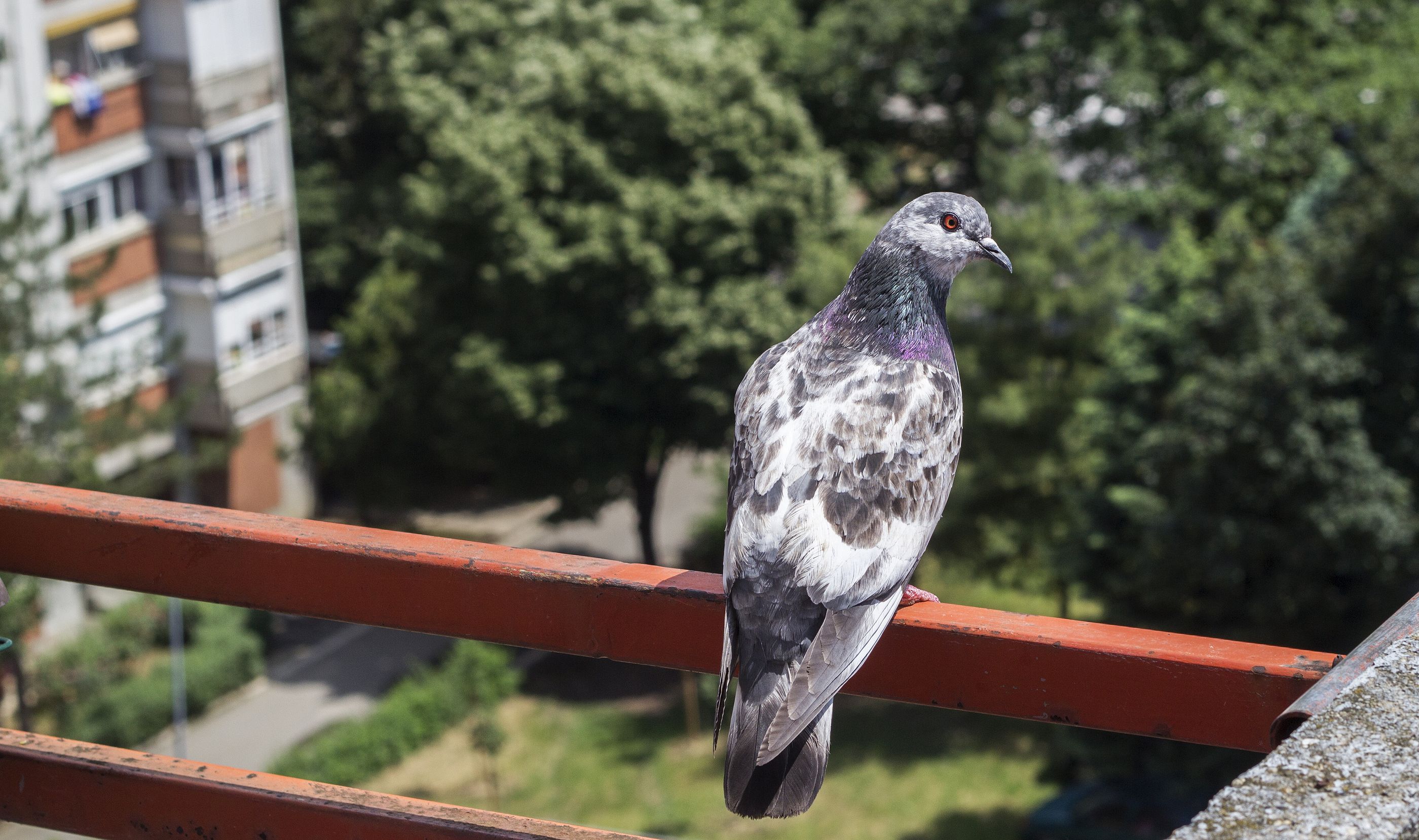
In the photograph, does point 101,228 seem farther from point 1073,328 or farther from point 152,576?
point 152,576

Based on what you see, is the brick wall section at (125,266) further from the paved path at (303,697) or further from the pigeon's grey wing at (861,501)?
the pigeon's grey wing at (861,501)

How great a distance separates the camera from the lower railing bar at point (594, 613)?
11.9ft

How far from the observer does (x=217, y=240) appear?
29.0 metres

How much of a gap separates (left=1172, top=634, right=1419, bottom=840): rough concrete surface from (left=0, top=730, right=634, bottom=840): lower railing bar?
1616mm

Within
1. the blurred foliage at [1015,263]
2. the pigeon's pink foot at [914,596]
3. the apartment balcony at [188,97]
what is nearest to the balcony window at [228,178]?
the apartment balcony at [188,97]

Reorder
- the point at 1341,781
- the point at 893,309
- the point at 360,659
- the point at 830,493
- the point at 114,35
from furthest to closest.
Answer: the point at 360,659, the point at 114,35, the point at 893,309, the point at 830,493, the point at 1341,781

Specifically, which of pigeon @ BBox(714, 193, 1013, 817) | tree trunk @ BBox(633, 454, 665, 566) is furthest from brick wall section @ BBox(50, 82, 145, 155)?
pigeon @ BBox(714, 193, 1013, 817)

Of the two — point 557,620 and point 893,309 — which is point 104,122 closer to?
point 893,309

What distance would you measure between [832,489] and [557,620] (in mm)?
1114

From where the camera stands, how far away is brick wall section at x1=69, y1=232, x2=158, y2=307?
2641 cm

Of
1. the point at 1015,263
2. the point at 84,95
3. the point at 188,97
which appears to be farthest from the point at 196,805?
the point at 188,97

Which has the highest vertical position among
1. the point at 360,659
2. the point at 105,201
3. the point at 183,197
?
the point at 105,201

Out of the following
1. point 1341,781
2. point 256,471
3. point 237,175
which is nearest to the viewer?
point 1341,781

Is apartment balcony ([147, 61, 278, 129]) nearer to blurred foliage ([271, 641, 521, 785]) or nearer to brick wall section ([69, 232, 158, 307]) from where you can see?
brick wall section ([69, 232, 158, 307])
